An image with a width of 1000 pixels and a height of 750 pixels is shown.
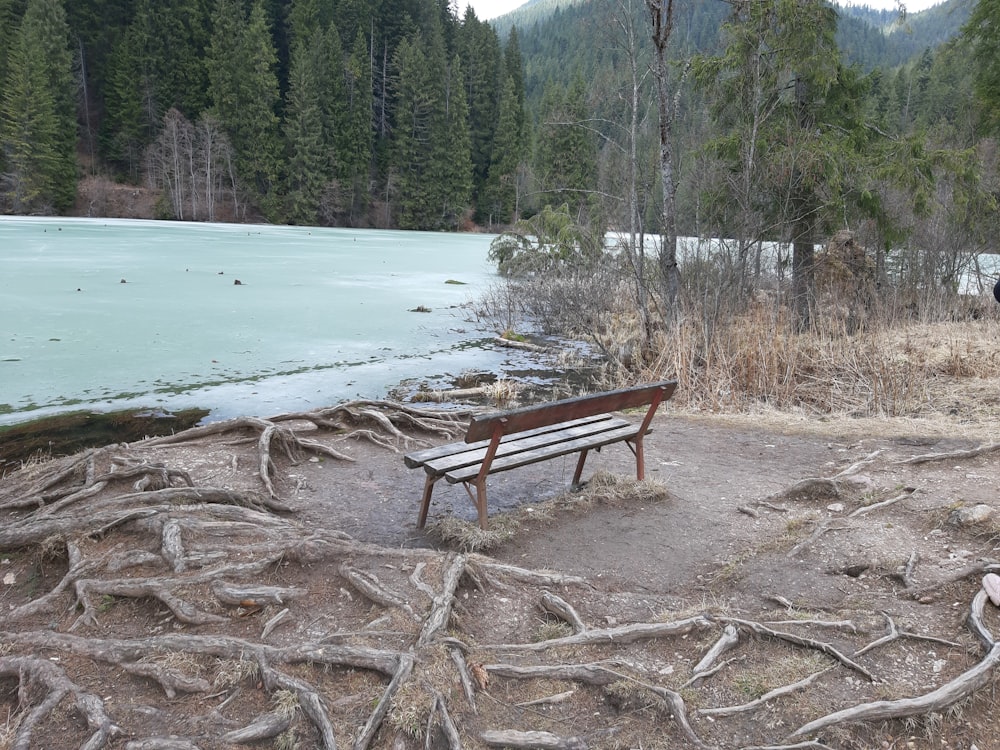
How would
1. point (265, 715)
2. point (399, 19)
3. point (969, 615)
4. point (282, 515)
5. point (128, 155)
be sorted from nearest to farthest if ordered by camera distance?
point (265, 715)
point (969, 615)
point (282, 515)
point (128, 155)
point (399, 19)

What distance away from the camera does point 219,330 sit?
42.5 ft

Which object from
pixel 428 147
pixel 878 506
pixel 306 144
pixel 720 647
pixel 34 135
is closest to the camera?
pixel 720 647

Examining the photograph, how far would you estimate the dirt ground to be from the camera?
2.60 m

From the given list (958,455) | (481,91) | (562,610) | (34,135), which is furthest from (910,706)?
(481,91)

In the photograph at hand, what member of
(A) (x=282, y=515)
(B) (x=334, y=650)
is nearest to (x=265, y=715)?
(B) (x=334, y=650)

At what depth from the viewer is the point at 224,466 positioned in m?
5.80

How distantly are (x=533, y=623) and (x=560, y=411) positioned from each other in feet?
4.35

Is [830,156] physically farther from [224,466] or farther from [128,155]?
[128,155]

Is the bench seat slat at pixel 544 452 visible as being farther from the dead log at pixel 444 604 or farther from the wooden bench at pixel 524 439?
the dead log at pixel 444 604

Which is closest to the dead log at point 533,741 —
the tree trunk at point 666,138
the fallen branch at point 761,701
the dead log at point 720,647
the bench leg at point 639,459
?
the fallen branch at point 761,701

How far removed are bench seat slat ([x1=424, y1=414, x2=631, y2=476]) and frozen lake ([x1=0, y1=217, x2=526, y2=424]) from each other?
4.35 metres

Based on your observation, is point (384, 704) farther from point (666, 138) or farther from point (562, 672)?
point (666, 138)

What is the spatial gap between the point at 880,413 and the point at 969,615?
5.08 m

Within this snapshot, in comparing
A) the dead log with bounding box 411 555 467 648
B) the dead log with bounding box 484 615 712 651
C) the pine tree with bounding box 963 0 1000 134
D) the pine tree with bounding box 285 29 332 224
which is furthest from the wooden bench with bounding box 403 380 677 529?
the pine tree with bounding box 285 29 332 224
